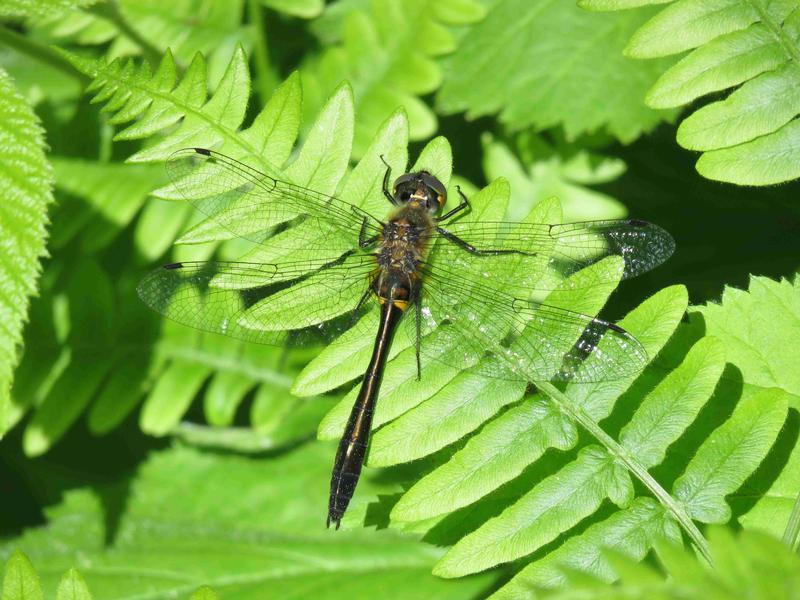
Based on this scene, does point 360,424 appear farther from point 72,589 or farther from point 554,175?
point 554,175

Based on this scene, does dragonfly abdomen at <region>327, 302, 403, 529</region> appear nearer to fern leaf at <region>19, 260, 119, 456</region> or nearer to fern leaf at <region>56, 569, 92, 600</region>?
fern leaf at <region>56, 569, 92, 600</region>

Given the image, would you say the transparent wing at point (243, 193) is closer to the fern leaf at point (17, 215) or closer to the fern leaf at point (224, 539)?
the fern leaf at point (17, 215)

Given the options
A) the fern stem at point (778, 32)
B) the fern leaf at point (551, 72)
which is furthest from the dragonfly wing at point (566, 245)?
the fern leaf at point (551, 72)

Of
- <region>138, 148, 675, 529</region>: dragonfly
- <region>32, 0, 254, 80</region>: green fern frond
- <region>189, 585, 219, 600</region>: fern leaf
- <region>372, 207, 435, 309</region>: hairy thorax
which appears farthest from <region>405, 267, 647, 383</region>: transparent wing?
<region>32, 0, 254, 80</region>: green fern frond

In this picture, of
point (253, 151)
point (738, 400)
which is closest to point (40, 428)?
point (253, 151)

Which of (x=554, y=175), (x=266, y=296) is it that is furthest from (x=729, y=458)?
(x=554, y=175)
